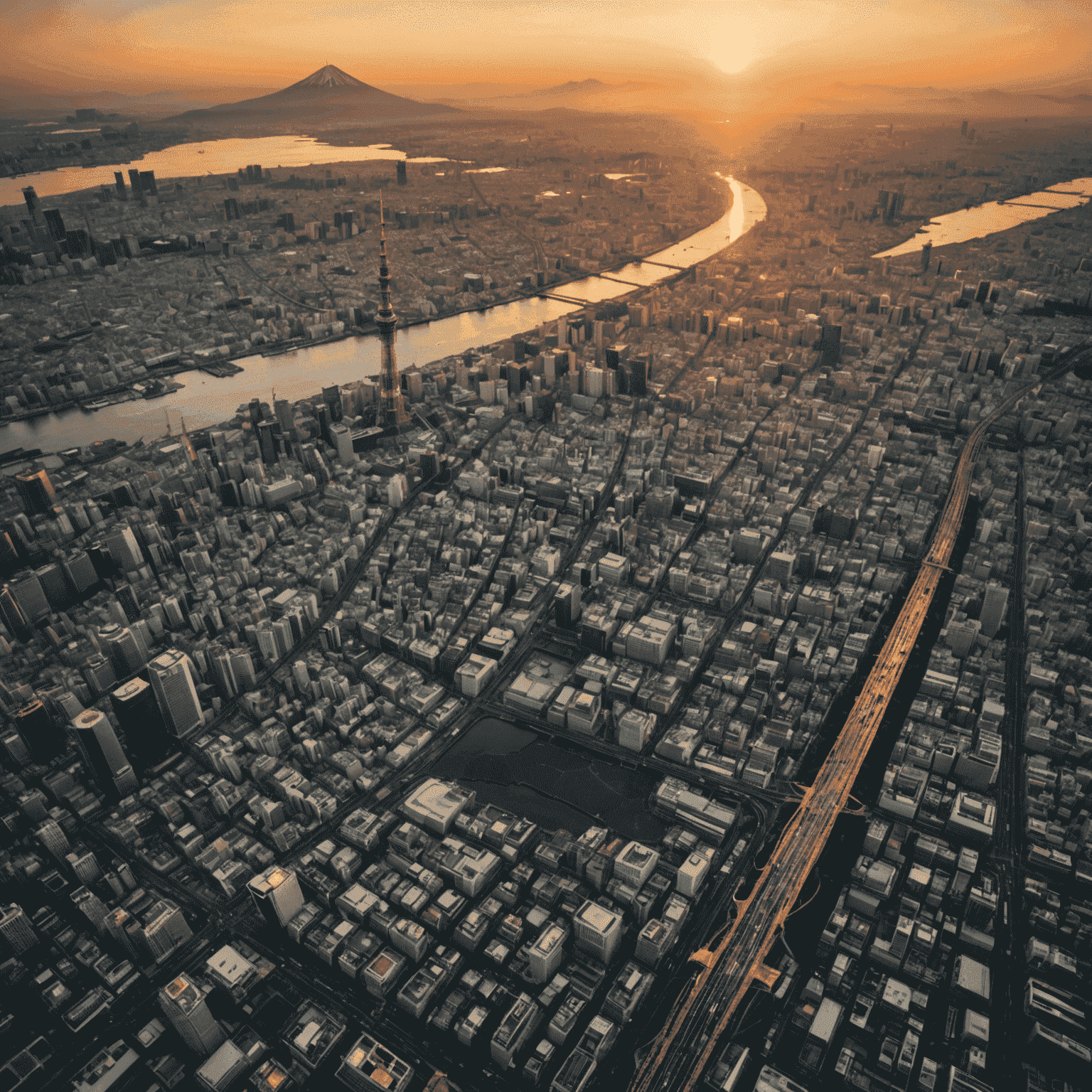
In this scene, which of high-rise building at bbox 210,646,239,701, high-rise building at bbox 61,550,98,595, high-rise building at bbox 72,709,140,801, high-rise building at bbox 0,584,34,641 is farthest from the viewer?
high-rise building at bbox 61,550,98,595

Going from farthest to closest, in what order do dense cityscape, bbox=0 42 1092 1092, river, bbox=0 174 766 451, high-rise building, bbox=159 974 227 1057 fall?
river, bbox=0 174 766 451 → dense cityscape, bbox=0 42 1092 1092 → high-rise building, bbox=159 974 227 1057

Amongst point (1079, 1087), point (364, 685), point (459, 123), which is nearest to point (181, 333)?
point (364, 685)

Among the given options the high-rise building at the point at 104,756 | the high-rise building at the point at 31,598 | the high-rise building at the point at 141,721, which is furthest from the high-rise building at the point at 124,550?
the high-rise building at the point at 104,756

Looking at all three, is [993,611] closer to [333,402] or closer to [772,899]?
[772,899]

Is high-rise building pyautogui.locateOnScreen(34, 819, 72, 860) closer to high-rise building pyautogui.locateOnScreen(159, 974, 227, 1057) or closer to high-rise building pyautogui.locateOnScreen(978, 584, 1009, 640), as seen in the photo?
high-rise building pyautogui.locateOnScreen(159, 974, 227, 1057)

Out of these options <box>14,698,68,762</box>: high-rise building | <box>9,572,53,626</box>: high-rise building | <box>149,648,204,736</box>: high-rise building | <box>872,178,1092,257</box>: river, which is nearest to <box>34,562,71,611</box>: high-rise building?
<box>9,572,53,626</box>: high-rise building

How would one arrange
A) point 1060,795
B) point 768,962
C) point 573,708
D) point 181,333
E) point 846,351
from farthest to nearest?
point 181,333 → point 846,351 → point 573,708 → point 1060,795 → point 768,962

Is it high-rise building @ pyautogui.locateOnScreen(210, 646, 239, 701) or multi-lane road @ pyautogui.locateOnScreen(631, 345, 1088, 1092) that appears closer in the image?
multi-lane road @ pyautogui.locateOnScreen(631, 345, 1088, 1092)

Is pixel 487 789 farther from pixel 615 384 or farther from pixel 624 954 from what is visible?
pixel 615 384
